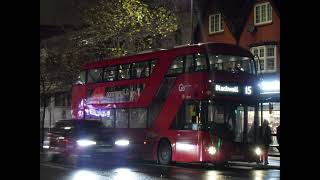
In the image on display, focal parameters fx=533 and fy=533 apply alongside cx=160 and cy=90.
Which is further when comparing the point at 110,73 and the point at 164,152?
the point at 110,73

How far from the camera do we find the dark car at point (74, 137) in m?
21.3

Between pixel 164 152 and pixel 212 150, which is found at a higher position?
pixel 212 150

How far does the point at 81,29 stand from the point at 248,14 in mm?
10352

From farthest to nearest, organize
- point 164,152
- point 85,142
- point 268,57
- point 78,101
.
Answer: point 268,57
point 78,101
point 85,142
point 164,152

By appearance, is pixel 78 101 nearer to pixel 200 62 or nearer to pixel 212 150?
pixel 200 62

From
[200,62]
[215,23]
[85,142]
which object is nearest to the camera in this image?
[200,62]

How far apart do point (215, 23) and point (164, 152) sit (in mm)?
16412

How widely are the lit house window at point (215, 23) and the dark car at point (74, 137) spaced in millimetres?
14910

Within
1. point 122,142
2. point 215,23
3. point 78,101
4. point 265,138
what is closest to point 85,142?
point 122,142

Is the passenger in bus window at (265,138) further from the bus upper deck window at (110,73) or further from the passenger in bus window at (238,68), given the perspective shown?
the bus upper deck window at (110,73)

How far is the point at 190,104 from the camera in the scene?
19438mm

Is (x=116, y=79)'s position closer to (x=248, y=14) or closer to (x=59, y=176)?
(x=59, y=176)

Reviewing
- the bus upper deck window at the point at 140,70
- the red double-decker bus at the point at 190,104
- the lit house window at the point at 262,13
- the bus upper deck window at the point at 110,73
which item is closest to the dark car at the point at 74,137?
the red double-decker bus at the point at 190,104

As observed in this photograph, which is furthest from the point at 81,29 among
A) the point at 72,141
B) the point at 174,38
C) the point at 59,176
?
the point at 59,176
